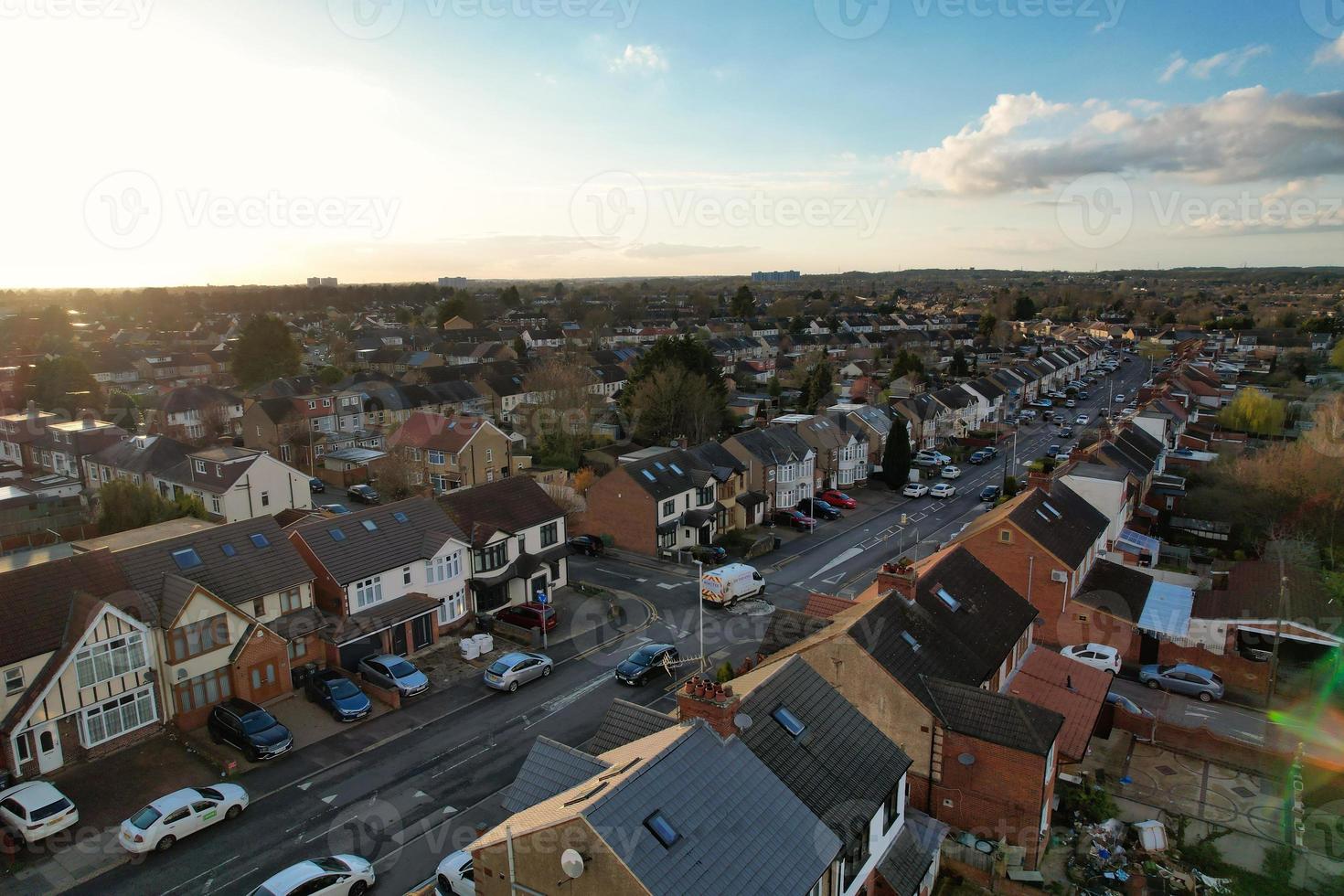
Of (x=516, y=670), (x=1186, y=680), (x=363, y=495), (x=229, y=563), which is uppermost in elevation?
(x=229, y=563)

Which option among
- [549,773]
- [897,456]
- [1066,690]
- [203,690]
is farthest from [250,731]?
[897,456]

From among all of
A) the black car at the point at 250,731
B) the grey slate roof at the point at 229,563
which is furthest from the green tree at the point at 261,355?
the black car at the point at 250,731

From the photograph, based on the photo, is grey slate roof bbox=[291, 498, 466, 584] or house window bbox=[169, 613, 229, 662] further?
grey slate roof bbox=[291, 498, 466, 584]

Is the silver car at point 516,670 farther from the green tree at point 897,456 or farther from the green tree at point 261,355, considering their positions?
the green tree at point 261,355

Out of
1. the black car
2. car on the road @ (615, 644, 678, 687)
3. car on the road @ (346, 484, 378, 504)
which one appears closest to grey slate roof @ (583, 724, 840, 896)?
car on the road @ (615, 644, 678, 687)

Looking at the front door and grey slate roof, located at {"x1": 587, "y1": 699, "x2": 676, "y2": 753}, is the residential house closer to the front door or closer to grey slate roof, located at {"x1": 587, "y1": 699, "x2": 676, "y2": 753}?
the front door

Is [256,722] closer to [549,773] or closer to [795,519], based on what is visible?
[549,773]
